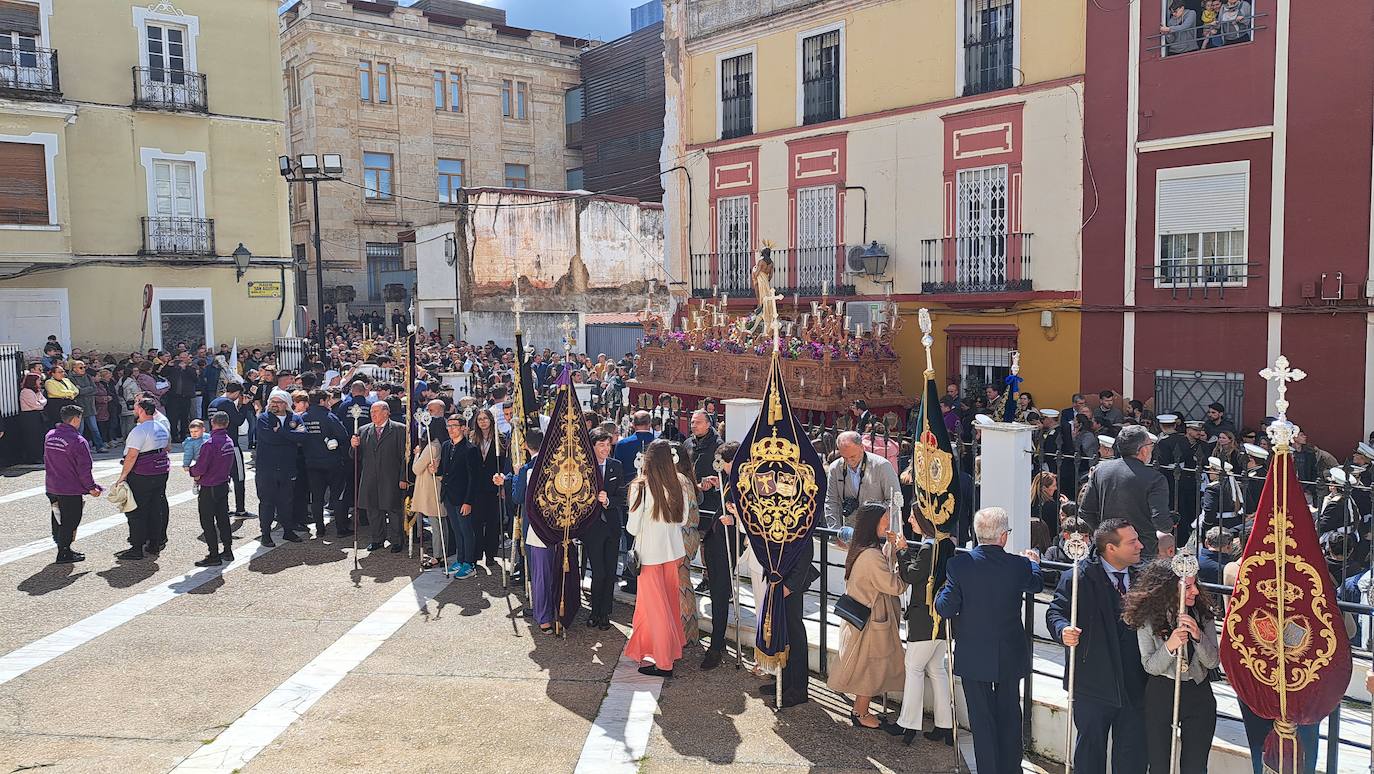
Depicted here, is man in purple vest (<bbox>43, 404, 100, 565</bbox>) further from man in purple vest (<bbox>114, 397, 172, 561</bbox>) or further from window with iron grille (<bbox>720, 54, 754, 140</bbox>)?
window with iron grille (<bbox>720, 54, 754, 140</bbox>)

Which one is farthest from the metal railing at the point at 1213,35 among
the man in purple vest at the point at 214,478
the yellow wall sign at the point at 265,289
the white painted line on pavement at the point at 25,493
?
the yellow wall sign at the point at 265,289

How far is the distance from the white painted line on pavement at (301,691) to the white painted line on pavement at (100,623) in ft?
6.23

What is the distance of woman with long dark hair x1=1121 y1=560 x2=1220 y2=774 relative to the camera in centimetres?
496

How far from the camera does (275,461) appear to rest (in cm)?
1112

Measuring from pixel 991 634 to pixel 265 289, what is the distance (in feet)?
80.1

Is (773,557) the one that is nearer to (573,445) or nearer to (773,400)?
(773,400)

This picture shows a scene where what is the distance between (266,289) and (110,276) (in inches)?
135

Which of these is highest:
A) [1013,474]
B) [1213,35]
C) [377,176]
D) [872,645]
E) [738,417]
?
[377,176]

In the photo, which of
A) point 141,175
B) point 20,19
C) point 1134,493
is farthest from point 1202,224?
point 20,19

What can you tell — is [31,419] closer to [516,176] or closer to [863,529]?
[863,529]

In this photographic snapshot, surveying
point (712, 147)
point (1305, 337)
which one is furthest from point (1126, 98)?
point (712, 147)

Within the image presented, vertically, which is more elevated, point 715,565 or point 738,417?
point 738,417

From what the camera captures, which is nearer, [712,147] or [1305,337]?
[1305,337]

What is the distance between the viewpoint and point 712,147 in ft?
73.9
